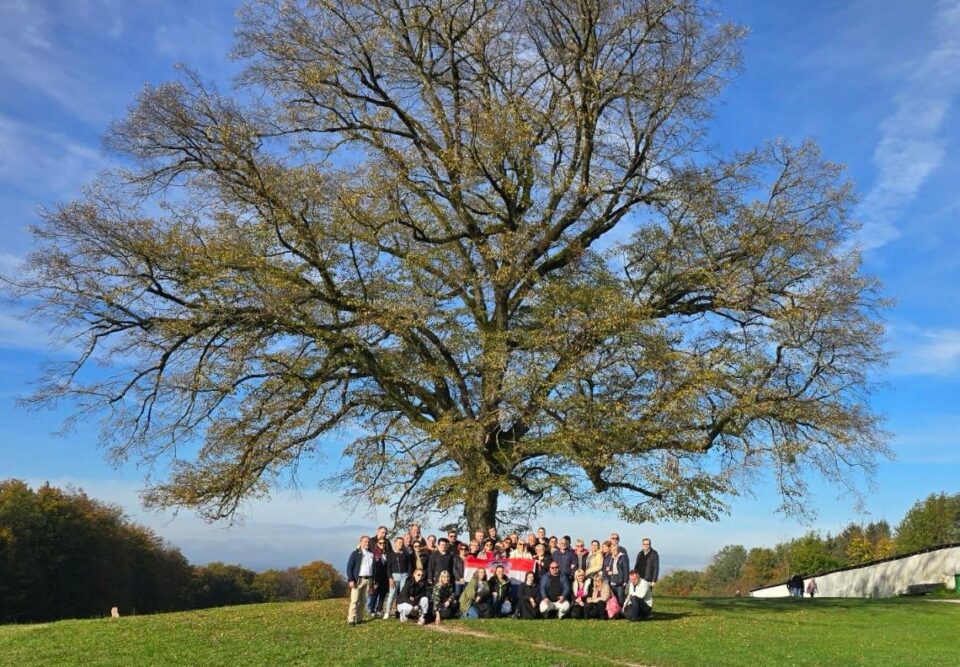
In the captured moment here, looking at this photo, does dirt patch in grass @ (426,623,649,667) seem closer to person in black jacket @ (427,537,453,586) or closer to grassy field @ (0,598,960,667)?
grassy field @ (0,598,960,667)

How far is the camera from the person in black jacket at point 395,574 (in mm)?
18125

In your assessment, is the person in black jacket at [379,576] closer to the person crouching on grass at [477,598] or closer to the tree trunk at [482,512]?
the person crouching on grass at [477,598]

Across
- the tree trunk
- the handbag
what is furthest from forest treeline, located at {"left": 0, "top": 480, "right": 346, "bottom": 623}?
the handbag

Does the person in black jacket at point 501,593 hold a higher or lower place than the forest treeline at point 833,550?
lower

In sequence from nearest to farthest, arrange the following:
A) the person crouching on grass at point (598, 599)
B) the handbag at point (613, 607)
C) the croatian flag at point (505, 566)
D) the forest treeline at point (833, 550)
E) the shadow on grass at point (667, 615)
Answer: the handbag at point (613, 607)
the person crouching on grass at point (598, 599)
the croatian flag at point (505, 566)
the shadow on grass at point (667, 615)
the forest treeline at point (833, 550)

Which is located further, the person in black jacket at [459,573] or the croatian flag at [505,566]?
the croatian flag at [505,566]

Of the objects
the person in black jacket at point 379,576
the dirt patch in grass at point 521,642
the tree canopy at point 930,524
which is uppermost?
the tree canopy at point 930,524

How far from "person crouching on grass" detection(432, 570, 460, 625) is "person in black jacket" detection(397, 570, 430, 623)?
0.71ft

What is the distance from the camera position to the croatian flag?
18.8m

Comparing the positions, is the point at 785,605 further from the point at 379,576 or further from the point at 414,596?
the point at 379,576

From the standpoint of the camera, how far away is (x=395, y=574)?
18.1 meters

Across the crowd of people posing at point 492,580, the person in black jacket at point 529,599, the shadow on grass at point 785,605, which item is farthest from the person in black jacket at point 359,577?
the shadow on grass at point 785,605

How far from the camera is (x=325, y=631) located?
627 inches

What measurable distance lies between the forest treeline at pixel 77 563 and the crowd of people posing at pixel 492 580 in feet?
106
